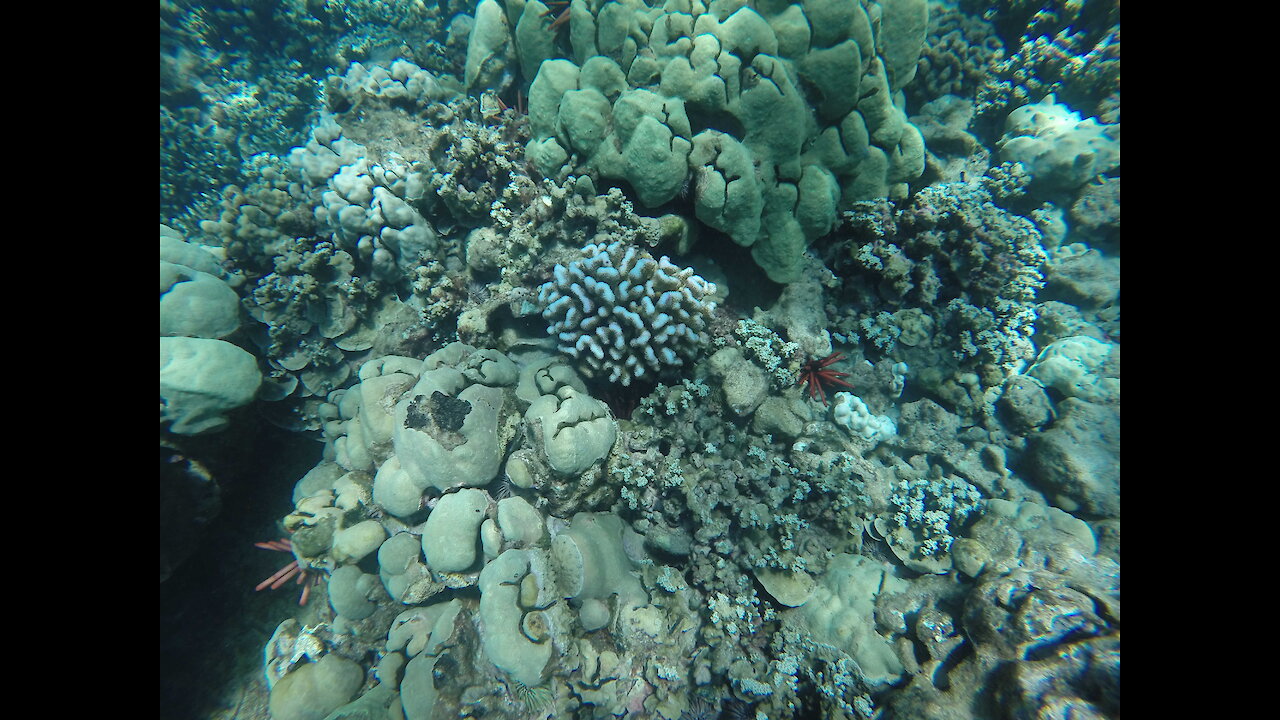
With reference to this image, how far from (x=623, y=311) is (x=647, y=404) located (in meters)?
1.00

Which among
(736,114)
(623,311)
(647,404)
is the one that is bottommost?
(647,404)

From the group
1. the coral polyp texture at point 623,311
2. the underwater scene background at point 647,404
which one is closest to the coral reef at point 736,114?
the underwater scene background at point 647,404

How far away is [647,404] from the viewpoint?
13.7 feet

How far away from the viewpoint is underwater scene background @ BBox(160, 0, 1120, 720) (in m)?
3.65

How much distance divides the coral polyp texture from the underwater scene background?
0.04m

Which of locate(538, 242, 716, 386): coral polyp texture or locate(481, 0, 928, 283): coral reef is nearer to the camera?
locate(538, 242, 716, 386): coral polyp texture

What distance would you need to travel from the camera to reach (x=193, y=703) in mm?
4336

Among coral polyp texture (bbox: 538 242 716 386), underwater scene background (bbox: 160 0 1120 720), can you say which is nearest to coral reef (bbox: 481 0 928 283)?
underwater scene background (bbox: 160 0 1120 720)

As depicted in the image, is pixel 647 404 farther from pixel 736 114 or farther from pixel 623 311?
pixel 736 114

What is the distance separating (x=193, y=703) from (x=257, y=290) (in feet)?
14.8

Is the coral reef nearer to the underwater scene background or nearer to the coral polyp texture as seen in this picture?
the underwater scene background

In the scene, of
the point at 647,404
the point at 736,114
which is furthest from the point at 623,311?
the point at 736,114

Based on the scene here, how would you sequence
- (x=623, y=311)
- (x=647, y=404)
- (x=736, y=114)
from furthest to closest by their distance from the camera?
(x=736, y=114) < (x=647, y=404) < (x=623, y=311)
